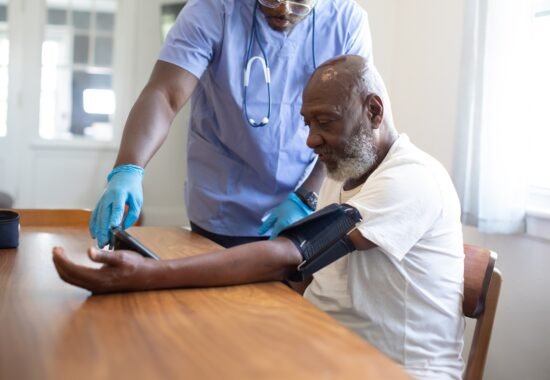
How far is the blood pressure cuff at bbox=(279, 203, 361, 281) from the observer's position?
1.17m

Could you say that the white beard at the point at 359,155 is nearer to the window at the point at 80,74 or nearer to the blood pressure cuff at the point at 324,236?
the blood pressure cuff at the point at 324,236

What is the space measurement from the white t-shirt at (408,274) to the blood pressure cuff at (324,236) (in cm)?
4

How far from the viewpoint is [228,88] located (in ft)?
5.30

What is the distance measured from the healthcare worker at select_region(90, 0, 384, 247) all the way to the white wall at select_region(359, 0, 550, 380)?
0.84 m

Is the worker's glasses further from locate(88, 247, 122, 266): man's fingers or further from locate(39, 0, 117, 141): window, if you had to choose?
locate(39, 0, 117, 141): window

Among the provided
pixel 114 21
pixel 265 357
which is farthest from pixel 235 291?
pixel 114 21

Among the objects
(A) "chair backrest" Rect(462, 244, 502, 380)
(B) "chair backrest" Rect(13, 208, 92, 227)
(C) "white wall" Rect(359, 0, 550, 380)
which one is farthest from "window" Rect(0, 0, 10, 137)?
(A) "chair backrest" Rect(462, 244, 502, 380)

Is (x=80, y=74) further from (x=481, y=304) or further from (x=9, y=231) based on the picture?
(x=481, y=304)

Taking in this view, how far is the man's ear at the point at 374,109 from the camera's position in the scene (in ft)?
4.57

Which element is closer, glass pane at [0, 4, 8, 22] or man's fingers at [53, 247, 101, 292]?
man's fingers at [53, 247, 101, 292]

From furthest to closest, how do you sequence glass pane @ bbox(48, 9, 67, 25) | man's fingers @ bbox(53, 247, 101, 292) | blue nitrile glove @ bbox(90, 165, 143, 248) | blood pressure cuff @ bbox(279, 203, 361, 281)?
1. glass pane @ bbox(48, 9, 67, 25)
2. blue nitrile glove @ bbox(90, 165, 143, 248)
3. blood pressure cuff @ bbox(279, 203, 361, 281)
4. man's fingers @ bbox(53, 247, 101, 292)

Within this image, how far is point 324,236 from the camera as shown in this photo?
3.88 ft

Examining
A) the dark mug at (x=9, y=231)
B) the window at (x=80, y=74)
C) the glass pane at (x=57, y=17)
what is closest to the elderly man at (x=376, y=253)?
the dark mug at (x=9, y=231)

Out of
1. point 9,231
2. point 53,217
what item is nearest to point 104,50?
point 53,217
